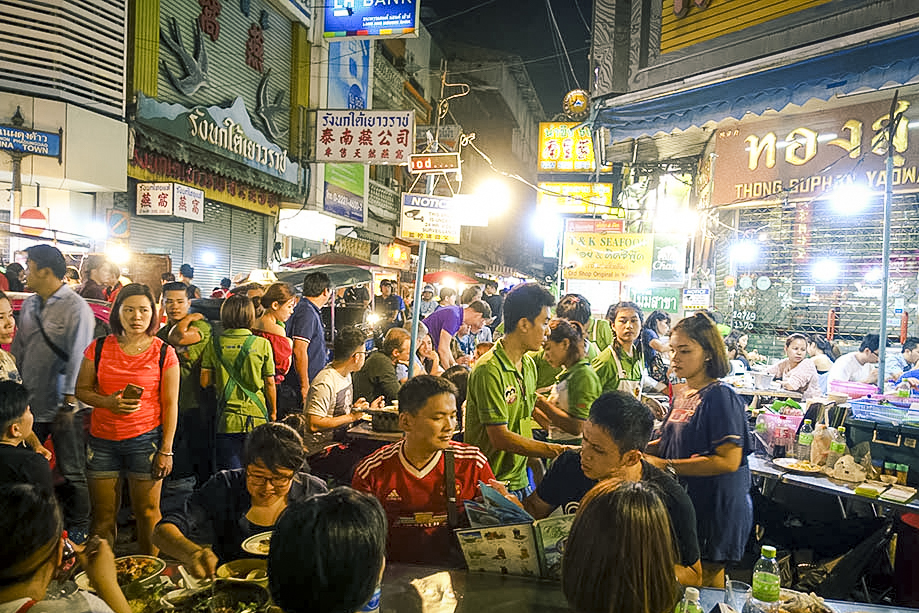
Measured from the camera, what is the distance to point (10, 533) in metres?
1.79

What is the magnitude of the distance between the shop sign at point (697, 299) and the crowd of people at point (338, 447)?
24.5 feet

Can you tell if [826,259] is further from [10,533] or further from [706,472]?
[10,533]

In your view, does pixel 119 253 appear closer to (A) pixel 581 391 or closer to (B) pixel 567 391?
(B) pixel 567 391

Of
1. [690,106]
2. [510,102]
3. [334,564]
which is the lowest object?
[334,564]

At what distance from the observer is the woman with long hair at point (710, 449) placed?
3625 millimetres

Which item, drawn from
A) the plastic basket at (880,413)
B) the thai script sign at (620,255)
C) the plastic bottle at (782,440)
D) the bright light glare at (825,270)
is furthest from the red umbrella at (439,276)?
the plastic basket at (880,413)

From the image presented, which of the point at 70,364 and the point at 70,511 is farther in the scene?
the point at 70,511

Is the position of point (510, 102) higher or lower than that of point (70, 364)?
higher

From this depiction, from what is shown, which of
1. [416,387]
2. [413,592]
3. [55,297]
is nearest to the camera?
[413,592]

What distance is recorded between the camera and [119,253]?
11.6m

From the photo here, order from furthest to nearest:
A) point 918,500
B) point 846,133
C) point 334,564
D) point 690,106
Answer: point 846,133, point 690,106, point 918,500, point 334,564

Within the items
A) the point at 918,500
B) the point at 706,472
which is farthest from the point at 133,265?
the point at 918,500

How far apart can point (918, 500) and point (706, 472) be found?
211cm

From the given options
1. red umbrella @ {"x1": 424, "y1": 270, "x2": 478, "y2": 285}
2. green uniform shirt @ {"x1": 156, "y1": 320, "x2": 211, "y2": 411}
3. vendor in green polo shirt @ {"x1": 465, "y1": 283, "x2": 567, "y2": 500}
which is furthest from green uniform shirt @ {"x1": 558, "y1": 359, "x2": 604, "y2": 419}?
red umbrella @ {"x1": 424, "y1": 270, "x2": 478, "y2": 285}
